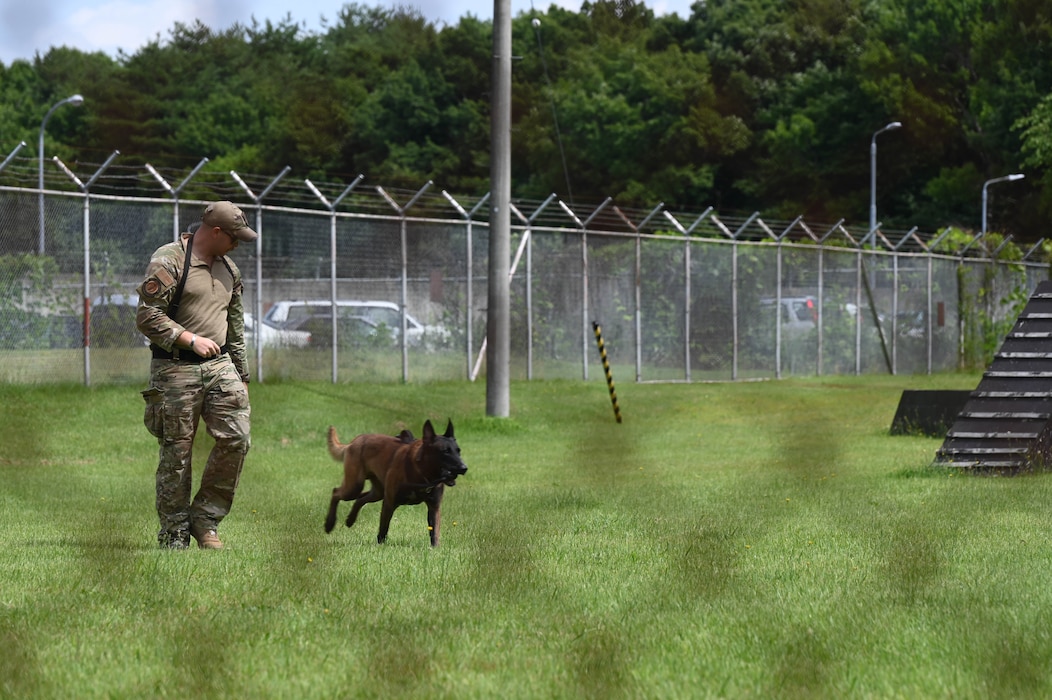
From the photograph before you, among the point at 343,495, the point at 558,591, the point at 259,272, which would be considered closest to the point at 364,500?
the point at 343,495

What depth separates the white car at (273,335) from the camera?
21516 mm

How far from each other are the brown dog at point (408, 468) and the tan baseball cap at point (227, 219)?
1.46 m

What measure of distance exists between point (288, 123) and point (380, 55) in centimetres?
886

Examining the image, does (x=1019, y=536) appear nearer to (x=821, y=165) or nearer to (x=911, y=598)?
(x=911, y=598)

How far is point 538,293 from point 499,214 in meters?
5.56

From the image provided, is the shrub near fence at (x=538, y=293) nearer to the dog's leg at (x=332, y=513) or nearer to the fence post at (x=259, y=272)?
the fence post at (x=259, y=272)

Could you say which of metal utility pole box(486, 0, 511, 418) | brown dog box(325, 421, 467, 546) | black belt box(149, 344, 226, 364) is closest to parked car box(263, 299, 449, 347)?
metal utility pole box(486, 0, 511, 418)

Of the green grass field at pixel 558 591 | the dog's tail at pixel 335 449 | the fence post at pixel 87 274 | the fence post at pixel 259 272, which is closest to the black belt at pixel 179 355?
the green grass field at pixel 558 591

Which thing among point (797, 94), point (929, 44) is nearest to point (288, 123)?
point (797, 94)

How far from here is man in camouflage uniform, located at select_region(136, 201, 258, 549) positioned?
8359 mm

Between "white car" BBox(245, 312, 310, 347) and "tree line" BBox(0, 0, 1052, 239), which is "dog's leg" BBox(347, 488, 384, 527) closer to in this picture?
"white car" BBox(245, 312, 310, 347)

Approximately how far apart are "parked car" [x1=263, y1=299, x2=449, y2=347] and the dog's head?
1335 centimetres

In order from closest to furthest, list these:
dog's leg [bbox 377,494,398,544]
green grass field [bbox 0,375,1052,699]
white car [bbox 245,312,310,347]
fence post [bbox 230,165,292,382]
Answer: green grass field [bbox 0,375,1052,699] → dog's leg [bbox 377,494,398,544] → fence post [bbox 230,165,292,382] → white car [bbox 245,312,310,347]

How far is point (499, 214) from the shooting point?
20.4 metres
